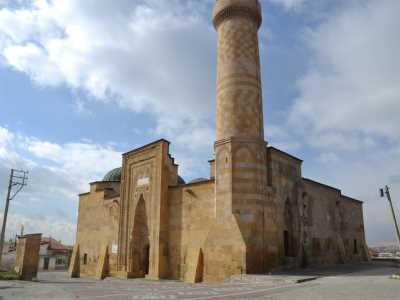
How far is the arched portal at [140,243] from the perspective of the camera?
22.6m

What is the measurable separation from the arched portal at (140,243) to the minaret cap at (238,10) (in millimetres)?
11601

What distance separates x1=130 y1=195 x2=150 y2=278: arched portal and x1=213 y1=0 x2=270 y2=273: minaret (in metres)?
7.17

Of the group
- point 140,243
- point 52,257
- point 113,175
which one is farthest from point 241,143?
point 52,257

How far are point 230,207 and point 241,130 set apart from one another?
379 cm

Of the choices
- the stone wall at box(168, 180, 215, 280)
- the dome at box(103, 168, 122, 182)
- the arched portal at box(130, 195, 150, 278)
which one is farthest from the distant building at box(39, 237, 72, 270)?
the stone wall at box(168, 180, 215, 280)

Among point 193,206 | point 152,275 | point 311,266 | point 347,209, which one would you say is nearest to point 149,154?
point 193,206

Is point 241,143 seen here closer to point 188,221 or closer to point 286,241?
point 188,221

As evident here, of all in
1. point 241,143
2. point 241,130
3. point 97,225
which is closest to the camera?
point 241,143

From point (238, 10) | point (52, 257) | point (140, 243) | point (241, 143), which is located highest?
point (238, 10)

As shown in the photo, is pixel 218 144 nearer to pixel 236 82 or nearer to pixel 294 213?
pixel 236 82

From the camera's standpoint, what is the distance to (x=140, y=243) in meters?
22.9

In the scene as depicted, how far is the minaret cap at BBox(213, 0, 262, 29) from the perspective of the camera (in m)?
19.6

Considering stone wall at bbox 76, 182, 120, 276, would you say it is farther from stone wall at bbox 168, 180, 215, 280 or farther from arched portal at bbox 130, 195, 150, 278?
stone wall at bbox 168, 180, 215, 280

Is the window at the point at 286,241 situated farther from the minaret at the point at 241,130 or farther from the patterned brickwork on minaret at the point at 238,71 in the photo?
the patterned brickwork on minaret at the point at 238,71
